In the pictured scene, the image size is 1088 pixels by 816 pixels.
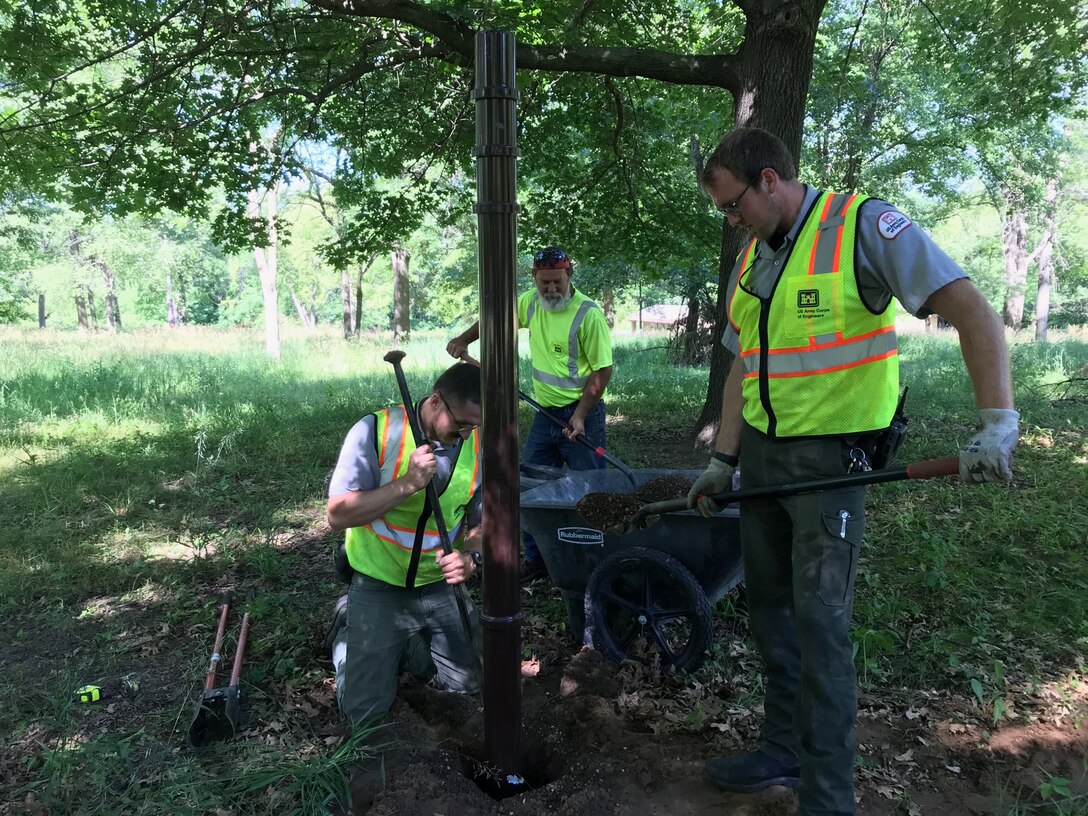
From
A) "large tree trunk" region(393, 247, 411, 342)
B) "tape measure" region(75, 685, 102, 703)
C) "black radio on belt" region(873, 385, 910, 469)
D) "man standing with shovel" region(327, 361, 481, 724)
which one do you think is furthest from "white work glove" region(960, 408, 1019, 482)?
"large tree trunk" region(393, 247, 411, 342)

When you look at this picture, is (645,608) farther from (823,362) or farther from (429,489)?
(823,362)

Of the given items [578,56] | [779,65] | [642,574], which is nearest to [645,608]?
[642,574]

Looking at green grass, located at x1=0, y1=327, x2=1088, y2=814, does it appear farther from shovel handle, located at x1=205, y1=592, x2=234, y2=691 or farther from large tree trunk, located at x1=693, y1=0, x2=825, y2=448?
large tree trunk, located at x1=693, y1=0, x2=825, y2=448

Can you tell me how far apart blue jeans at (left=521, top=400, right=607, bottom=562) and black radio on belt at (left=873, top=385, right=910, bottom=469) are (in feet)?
8.08

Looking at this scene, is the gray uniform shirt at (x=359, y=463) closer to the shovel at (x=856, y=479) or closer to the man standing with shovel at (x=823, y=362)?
the shovel at (x=856, y=479)

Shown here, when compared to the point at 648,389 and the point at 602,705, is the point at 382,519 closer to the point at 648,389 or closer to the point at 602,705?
the point at 602,705

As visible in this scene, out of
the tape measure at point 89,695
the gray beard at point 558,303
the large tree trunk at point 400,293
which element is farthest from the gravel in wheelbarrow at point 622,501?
the large tree trunk at point 400,293

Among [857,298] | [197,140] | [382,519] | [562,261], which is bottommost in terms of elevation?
[382,519]

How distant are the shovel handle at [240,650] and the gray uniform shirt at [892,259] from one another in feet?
8.55

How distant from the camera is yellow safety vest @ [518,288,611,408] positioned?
4457mm

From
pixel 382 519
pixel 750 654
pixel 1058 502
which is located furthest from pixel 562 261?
pixel 1058 502

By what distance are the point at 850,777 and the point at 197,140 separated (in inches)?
266

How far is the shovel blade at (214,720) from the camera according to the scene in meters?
2.68

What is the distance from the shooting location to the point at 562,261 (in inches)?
173
